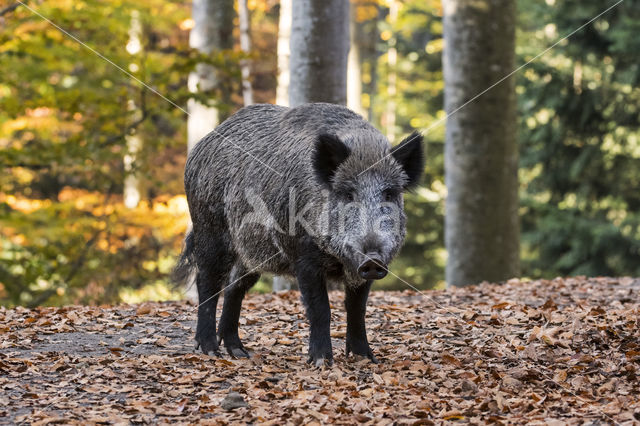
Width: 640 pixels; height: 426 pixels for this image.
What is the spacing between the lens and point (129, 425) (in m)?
4.11

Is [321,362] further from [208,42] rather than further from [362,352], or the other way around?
[208,42]

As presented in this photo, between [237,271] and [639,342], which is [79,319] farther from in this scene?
A: [639,342]

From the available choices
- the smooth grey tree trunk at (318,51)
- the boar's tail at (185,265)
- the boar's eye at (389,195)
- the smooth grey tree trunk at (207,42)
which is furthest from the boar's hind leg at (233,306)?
the smooth grey tree trunk at (207,42)

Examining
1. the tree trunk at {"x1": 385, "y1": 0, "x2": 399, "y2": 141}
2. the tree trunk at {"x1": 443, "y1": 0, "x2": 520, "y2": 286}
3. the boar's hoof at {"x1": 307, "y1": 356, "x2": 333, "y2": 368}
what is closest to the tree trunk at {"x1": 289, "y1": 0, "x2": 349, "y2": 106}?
the tree trunk at {"x1": 443, "y1": 0, "x2": 520, "y2": 286}

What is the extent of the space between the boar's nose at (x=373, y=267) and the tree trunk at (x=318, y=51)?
4240mm

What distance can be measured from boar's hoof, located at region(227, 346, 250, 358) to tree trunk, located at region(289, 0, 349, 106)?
3570mm

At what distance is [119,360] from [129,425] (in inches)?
54.8

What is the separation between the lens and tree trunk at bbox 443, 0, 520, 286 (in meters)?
9.71

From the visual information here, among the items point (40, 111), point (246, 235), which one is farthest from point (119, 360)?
point (40, 111)

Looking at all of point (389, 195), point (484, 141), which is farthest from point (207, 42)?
point (389, 195)

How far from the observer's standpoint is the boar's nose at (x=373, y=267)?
15.3 feet

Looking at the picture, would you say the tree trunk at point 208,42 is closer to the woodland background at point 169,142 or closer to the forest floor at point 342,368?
the woodland background at point 169,142

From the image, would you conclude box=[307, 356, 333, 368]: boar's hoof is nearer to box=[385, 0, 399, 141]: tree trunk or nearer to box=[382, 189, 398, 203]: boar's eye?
box=[382, 189, 398, 203]: boar's eye

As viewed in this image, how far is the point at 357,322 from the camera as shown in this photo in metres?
5.47
